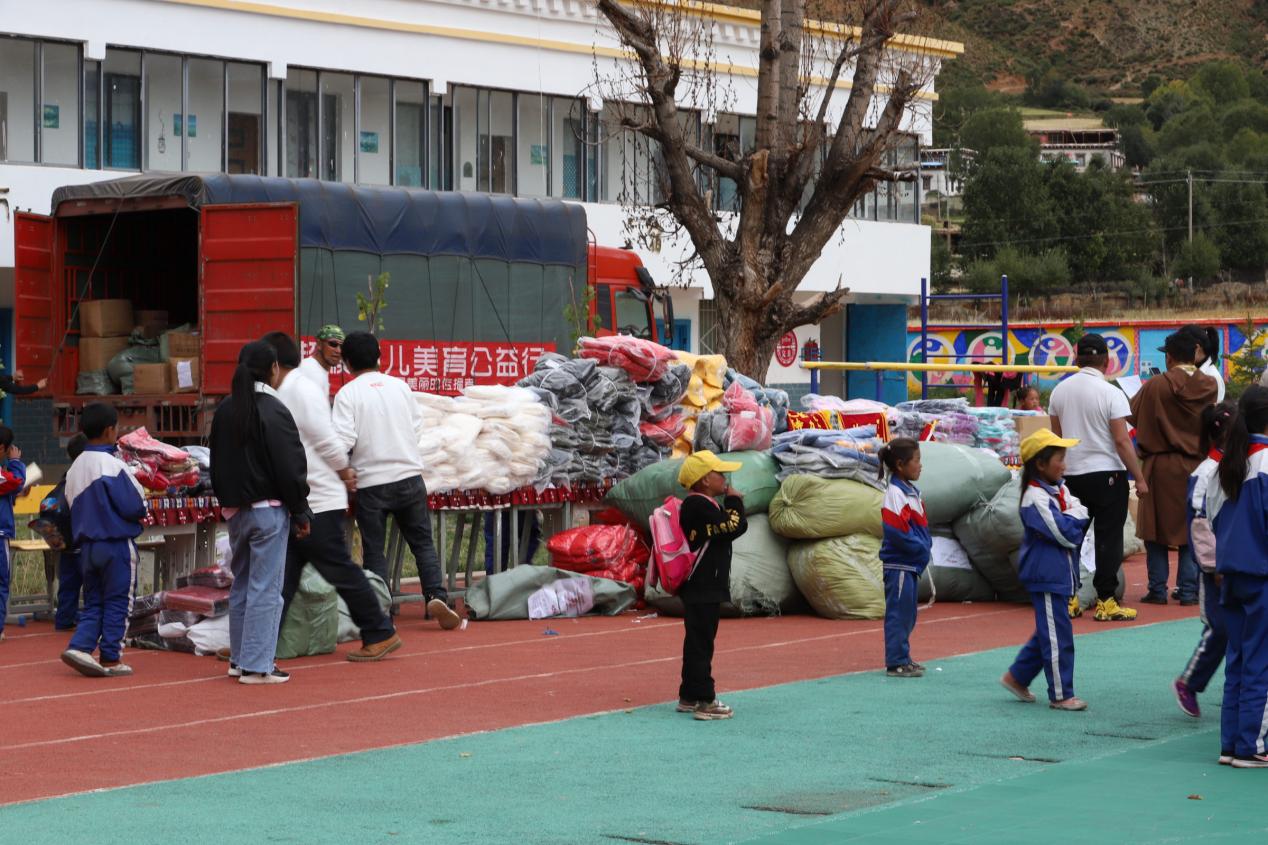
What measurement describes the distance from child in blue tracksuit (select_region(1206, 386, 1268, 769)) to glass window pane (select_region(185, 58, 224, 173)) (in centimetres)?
2714

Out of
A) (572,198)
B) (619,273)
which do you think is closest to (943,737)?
(619,273)

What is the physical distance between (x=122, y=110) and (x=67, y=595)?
66.6 ft

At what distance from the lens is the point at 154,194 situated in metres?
Result: 17.9

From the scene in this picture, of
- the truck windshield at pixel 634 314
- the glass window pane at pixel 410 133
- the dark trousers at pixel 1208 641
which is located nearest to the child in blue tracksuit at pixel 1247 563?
the dark trousers at pixel 1208 641

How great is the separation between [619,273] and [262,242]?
687cm

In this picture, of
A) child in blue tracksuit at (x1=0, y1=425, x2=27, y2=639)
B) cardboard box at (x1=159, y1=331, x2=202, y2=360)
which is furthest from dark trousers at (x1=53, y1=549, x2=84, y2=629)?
cardboard box at (x1=159, y1=331, x2=202, y2=360)

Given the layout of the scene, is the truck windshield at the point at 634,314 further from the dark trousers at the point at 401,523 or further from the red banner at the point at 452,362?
the dark trousers at the point at 401,523

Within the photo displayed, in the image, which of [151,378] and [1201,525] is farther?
[151,378]

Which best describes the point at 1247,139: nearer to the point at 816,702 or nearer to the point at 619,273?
the point at 619,273

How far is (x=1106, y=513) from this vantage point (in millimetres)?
12781

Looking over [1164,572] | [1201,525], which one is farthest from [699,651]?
[1164,572]

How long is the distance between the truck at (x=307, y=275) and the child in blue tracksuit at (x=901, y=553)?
334 inches

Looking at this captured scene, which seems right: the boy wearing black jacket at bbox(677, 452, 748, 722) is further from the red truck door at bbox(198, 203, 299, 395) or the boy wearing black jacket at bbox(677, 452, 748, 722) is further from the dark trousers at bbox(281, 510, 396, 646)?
the red truck door at bbox(198, 203, 299, 395)

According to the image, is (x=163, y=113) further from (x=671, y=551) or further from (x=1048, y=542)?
(x=1048, y=542)
